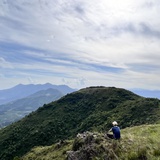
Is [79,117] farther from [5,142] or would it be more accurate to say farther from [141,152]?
[141,152]

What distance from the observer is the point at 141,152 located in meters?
16.7

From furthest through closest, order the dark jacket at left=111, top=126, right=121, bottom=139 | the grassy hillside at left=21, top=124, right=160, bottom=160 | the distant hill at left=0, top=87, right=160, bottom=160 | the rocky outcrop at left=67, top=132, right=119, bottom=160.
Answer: the distant hill at left=0, top=87, right=160, bottom=160 → the dark jacket at left=111, top=126, right=121, bottom=139 → the rocky outcrop at left=67, top=132, right=119, bottom=160 → the grassy hillside at left=21, top=124, right=160, bottom=160

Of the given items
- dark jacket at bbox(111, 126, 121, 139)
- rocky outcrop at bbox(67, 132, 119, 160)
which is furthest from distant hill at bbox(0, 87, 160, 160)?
rocky outcrop at bbox(67, 132, 119, 160)

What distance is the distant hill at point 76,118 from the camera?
109250 millimetres

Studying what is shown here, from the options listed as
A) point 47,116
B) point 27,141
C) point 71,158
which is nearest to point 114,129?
→ point 71,158

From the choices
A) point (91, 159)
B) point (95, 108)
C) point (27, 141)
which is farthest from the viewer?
point (95, 108)

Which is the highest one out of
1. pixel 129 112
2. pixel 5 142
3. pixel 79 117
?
pixel 129 112

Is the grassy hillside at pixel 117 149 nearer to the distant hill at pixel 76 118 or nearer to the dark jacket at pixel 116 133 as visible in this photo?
the dark jacket at pixel 116 133

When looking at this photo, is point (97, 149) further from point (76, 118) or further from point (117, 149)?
point (76, 118)

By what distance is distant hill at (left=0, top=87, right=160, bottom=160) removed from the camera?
109 meters

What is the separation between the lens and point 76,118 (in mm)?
146875

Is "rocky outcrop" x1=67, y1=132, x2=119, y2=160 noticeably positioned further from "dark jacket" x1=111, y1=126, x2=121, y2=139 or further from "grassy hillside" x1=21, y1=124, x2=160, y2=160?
"dark jacket" x1=111, y1=126, x2=121, y2=139

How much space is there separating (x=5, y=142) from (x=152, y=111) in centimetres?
6824

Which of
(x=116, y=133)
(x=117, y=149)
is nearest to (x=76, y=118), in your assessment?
(x=116, y=133)
